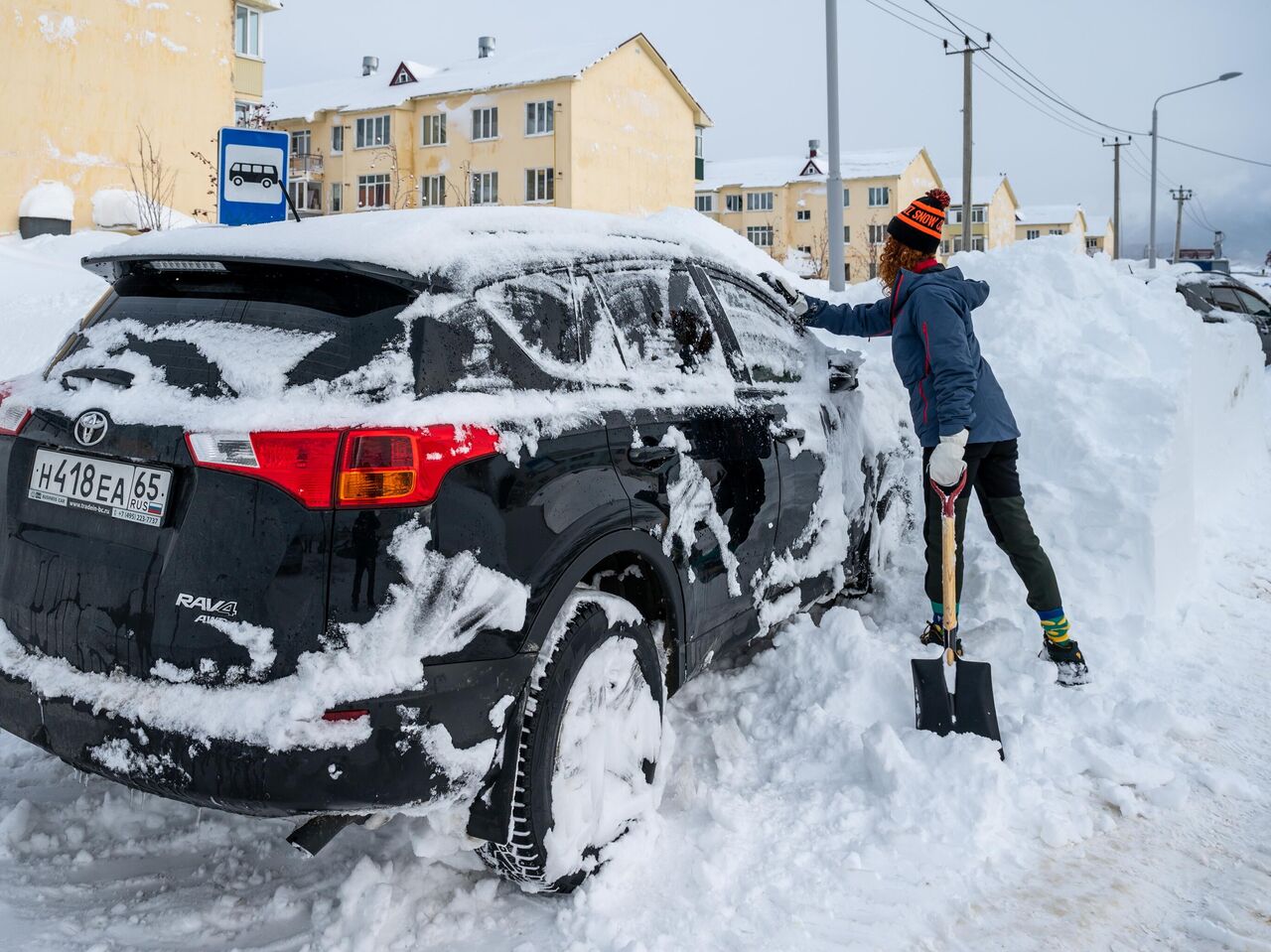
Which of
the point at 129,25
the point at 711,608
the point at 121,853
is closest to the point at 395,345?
the point at 711,608

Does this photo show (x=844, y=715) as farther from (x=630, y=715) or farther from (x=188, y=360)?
(x=188, y=360)

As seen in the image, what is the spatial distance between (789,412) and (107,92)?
92.5ft

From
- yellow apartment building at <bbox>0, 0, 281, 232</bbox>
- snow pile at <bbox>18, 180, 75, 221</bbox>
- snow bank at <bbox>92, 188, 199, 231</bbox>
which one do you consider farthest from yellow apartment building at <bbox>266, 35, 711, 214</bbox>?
snow pile at <bbox>18, 180, 75, 221</bbox>

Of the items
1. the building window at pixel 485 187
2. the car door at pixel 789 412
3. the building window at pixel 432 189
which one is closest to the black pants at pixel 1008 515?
the car door at pixel 789 412

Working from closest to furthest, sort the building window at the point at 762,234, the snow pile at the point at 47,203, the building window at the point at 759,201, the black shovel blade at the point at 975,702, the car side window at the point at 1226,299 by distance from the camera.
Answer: the black shovel blade at the point at 975,702 < the car side window at the point at 1226,299 < the snow pile at the point at 47,203 < the building window at the point at 759,201 < the building window at the point at 762,234

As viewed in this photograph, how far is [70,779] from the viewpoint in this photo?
333 cm

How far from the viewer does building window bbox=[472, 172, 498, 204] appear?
142 ft

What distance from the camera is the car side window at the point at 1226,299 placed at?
660 inches

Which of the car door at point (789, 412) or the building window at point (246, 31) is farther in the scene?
the building window at point (246, 31)

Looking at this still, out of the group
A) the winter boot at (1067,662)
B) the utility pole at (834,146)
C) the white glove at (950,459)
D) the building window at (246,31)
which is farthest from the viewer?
the building window at (246,31)

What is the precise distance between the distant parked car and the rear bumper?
1626 cm

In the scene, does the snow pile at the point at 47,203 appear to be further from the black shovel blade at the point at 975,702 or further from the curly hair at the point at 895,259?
the black shovel blade at the point at 975,702

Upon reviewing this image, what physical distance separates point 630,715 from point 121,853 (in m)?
1.54

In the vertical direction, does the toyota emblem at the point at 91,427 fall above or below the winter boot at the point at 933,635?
above
